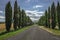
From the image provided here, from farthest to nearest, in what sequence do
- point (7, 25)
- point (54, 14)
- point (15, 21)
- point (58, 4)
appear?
point (54, 14), point (58, 4), point (15, 21), point (7, 25)

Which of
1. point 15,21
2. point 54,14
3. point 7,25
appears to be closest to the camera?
point 7,25

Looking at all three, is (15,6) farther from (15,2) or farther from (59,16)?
(59,16)

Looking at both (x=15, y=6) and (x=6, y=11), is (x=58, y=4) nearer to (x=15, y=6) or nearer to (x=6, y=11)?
(x=15, y=6)

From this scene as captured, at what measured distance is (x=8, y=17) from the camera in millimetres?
47156

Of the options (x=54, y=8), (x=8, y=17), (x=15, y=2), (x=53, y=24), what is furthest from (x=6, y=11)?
(x=54, y=8)

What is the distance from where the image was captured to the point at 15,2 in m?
68.6

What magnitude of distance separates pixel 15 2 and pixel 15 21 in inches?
347

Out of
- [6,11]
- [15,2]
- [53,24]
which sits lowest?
[53,24]

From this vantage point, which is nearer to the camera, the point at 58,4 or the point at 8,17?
the point at 8,17

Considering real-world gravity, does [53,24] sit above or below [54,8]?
below

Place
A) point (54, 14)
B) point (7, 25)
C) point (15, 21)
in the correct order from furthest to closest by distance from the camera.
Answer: point (54, 14) → point (15, 21) → point (7, 25)

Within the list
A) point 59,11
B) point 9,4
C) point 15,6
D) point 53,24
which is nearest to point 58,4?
point 59,11

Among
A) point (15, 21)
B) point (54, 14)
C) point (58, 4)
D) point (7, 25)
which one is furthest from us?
point (54, 14)

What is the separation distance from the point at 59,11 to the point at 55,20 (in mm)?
5245
